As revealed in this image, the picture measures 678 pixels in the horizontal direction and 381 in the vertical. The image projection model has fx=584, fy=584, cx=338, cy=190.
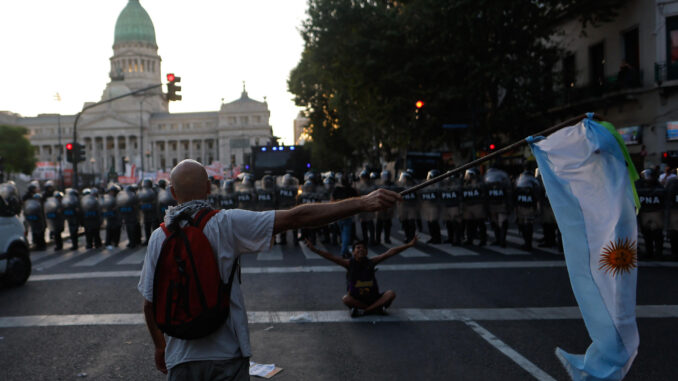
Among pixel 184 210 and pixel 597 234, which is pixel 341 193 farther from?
pixel 184 210

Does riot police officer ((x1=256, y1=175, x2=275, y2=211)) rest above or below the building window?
below

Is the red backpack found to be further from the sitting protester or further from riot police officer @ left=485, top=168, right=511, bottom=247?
riot police officer @ left=485, top=168, right=511, bottom=247

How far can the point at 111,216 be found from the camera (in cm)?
1559

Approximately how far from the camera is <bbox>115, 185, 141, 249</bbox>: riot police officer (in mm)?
15302

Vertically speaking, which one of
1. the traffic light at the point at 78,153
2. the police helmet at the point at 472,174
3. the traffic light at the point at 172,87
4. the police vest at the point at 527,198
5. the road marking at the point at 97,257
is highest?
the traffic light at the point at 172,87

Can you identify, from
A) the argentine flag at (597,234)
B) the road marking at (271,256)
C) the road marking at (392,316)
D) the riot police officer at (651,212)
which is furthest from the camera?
the road marking at (271,256)

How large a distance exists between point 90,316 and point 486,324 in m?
4.75

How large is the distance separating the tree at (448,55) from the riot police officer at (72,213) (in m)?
10.9

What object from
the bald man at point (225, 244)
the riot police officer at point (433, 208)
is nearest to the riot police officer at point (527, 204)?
the riot police officer at point (433, 208)

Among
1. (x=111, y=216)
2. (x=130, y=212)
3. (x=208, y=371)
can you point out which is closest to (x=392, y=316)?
(x=208, y=371)

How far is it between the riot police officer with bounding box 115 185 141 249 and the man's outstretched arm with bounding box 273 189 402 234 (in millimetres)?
13426

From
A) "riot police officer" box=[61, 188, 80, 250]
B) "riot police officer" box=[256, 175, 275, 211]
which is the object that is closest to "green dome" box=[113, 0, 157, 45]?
"riot police officer" box=[61, 188, 80, 250]

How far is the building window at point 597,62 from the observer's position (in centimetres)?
2488

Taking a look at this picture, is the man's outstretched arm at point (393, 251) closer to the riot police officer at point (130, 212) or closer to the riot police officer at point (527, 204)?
the riot police officer at point (527, 204)
